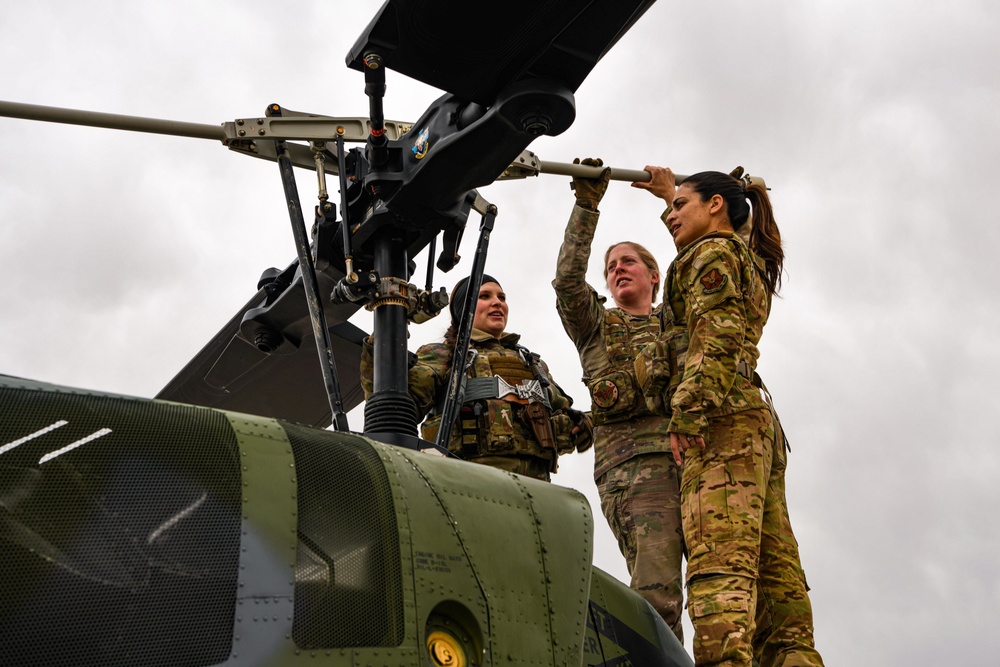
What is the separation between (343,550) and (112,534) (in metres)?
0.71

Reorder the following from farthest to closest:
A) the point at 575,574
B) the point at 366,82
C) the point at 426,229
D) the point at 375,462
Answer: the point at 426,229
the point at 366,82
the point at 575,574
the point at 375,462

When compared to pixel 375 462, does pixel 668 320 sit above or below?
above

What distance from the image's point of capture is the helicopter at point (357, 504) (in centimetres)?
276

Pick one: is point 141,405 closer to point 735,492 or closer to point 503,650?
point 503,650

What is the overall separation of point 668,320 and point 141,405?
266 cm

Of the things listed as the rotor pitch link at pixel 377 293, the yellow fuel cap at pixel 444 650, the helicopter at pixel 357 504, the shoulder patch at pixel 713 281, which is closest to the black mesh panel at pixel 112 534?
the helicopter at pixel 357 504

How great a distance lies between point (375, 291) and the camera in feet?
16.8

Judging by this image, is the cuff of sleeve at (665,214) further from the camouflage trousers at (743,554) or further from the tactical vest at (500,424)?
the tactical vest at (500,424)

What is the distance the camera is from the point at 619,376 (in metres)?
5.98

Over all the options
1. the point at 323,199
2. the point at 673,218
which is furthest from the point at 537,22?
the point at 323,199

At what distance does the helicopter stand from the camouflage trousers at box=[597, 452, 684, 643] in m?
0.53

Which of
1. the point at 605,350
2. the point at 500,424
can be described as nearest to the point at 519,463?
the point at 500,424

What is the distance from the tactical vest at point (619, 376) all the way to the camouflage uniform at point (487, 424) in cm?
34

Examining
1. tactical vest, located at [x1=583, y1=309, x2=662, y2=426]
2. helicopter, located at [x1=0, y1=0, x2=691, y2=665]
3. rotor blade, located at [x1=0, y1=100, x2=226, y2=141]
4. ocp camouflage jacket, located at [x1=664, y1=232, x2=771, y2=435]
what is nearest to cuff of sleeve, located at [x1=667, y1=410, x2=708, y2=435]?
ocp camouflage jacket, located at [x1=664, y1=232, x2=771, y2=435]
